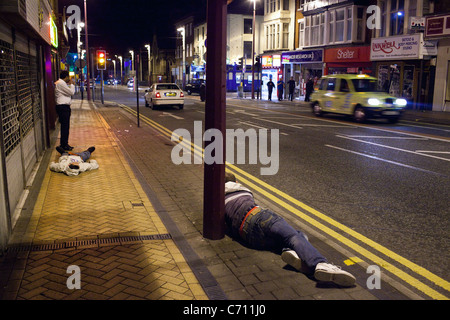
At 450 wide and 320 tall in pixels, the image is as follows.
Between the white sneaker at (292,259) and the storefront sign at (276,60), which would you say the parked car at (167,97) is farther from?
the white sneaker at (292,259)

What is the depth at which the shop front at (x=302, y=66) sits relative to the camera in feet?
120

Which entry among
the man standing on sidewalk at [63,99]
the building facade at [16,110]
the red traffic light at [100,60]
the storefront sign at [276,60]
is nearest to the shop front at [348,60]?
the storefront sign at [276,60]

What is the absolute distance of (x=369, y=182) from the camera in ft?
25.8

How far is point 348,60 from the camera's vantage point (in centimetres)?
3197

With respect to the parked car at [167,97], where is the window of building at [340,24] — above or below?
above

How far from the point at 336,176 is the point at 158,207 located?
3.87 metres

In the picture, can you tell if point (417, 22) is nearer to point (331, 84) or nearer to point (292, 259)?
point (331, 84)

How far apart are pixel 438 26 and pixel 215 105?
22.8 meters

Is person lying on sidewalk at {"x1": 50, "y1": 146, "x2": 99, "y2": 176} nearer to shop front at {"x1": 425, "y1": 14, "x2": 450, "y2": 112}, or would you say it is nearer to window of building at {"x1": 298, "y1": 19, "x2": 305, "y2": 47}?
shop front at {"x1": 425, "y1": 14, "x2": 450, "y2": 112}

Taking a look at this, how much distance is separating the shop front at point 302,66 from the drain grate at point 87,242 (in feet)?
108

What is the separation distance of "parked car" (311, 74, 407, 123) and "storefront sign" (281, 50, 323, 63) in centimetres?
1562

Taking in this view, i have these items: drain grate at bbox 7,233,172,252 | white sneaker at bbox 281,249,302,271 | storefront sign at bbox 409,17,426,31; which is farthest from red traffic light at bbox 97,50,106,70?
white sneaker at bbox 281,249,302,271

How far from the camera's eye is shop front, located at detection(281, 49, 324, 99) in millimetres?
36438
